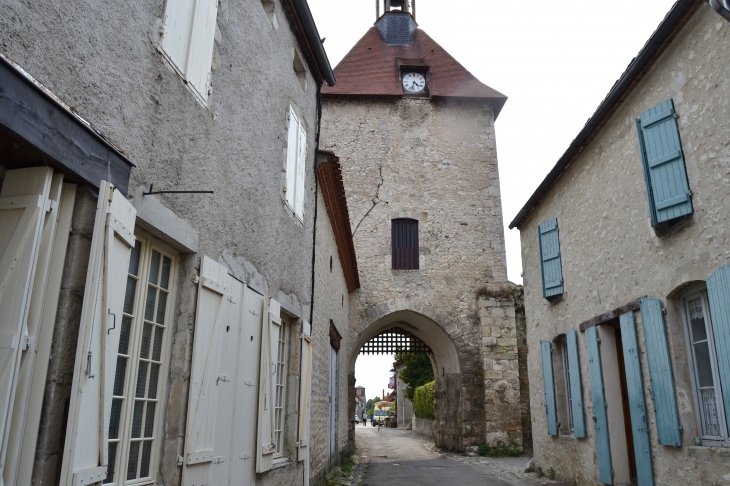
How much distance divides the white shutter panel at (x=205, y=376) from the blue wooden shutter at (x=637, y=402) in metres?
4.25

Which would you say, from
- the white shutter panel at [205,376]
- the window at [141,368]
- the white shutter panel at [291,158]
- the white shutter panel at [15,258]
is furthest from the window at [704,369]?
the white shutter panel at [15,258]

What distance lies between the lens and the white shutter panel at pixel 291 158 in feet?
18.3

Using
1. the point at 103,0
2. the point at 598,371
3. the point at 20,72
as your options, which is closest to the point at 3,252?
the point at 20,72

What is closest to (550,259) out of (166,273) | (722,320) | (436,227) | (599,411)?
(599,411)

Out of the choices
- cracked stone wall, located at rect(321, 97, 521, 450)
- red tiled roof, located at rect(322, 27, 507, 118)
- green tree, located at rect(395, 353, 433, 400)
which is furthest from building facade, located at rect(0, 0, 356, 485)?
green tree, located at rect(395, 353, 433, 400)

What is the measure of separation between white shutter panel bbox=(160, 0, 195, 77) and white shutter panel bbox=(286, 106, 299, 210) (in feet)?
6.75

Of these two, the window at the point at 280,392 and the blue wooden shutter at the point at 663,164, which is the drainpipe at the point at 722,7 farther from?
the window at the point at 280,392

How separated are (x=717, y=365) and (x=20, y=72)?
530 cm

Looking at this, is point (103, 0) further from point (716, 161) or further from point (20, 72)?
point (716, 161)

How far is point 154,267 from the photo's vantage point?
337cm

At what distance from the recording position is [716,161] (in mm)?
4699

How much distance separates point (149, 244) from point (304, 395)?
317 cm

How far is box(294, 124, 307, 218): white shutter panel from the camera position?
5.97 meters

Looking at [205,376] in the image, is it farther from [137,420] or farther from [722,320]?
[722,320]
